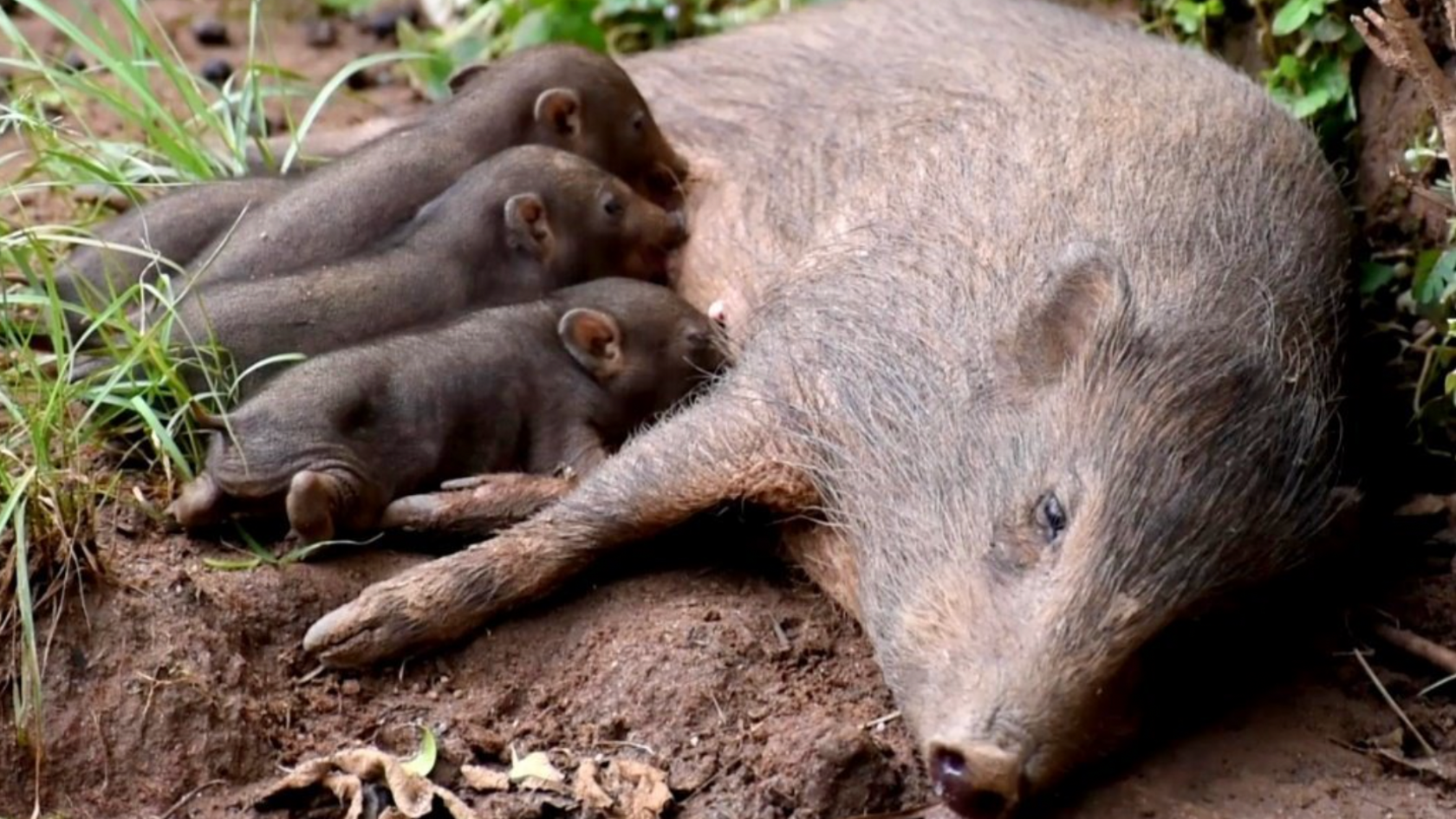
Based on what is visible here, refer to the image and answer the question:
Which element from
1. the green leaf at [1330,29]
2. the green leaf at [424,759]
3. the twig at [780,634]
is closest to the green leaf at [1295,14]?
the green leaf at [1330,29]

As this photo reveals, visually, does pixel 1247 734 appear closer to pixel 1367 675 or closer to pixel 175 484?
pixel 1367 675

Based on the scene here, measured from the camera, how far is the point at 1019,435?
4504 millimetres

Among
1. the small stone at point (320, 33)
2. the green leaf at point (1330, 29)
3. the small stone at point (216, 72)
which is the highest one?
the green leaf at point (1330, 29)

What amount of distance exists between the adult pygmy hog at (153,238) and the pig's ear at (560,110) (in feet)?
2.97

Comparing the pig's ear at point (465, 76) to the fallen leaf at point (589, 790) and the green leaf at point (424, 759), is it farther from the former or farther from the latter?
the fallen leaf at point (589, 790)

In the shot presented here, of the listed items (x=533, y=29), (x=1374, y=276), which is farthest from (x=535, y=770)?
(x=533, y=29)

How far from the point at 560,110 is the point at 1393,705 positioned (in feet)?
9.85

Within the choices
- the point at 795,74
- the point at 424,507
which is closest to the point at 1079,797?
the point at 424,507

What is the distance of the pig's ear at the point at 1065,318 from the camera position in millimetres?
4581

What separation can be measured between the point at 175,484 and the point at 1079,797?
2264mm

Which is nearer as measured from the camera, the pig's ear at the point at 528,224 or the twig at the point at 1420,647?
the twig at the point at 1420,647

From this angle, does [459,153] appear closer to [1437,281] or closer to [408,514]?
[408,514]

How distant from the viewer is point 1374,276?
5.86m

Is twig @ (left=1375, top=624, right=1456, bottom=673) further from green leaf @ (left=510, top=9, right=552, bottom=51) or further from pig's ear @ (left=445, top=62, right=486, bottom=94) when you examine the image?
green leaf @ (left=510, top=9, right=552, bottom=51)
